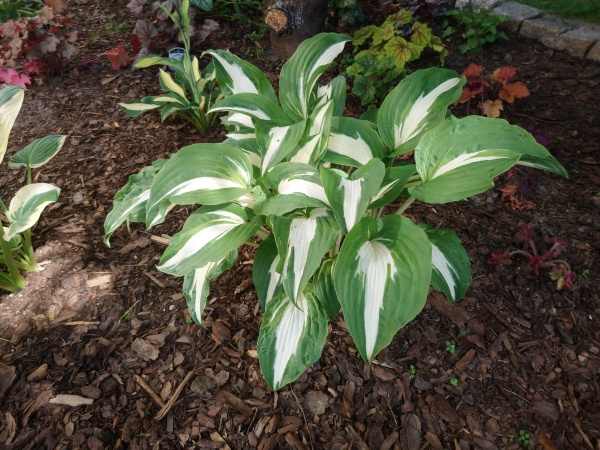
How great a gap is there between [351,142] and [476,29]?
214 centimetres

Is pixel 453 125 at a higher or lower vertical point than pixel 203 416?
higher

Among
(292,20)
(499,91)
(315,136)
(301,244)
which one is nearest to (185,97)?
(292,20)

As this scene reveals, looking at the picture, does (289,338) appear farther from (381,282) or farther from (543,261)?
(543,261)

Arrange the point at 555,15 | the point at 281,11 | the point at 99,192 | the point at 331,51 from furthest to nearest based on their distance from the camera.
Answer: the point at 555,15 < the point at 281,11 < the point at 99,192 < the point at 331,51

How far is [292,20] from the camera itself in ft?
8.92

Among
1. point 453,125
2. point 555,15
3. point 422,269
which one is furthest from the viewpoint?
point 555,15

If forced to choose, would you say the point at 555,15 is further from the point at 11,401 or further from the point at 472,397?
the point at 11,401

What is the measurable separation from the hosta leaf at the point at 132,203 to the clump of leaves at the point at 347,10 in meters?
2.14

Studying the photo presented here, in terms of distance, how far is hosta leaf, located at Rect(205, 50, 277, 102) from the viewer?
1622 millimetres

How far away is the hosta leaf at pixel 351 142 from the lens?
4.60 feet

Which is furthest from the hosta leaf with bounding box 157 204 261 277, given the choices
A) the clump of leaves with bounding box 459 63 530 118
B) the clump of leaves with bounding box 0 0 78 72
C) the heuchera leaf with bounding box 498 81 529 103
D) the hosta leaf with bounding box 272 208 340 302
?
the clump of leaves with bounding box 0 0 78 72

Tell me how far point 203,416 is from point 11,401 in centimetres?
65

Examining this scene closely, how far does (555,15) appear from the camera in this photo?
10.2 ft

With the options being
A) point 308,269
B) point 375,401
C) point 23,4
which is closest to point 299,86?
point 308,269
